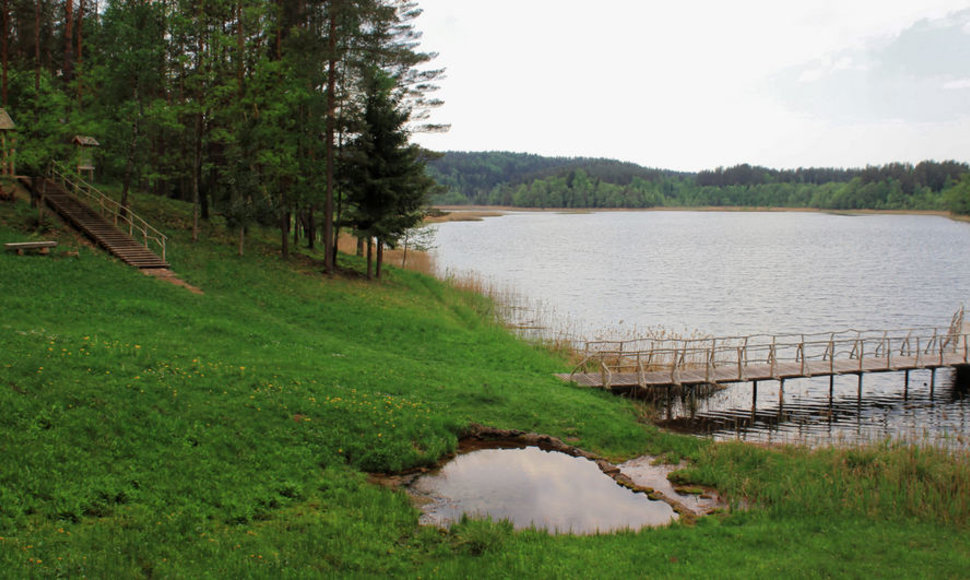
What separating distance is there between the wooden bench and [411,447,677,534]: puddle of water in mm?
19816

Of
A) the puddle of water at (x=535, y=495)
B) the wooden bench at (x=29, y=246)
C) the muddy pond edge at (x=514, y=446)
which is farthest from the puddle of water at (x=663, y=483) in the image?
the wooden bench at (x=29, y=246)

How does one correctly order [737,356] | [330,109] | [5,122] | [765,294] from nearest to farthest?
[737,356] < [5,122] < [330,109] < [765,294]

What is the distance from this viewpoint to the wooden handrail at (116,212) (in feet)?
98.9

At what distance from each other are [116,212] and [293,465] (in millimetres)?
24645

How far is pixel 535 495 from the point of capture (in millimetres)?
14055

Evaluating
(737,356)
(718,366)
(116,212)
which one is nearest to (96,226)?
(116,212)

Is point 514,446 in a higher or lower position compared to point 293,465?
lower

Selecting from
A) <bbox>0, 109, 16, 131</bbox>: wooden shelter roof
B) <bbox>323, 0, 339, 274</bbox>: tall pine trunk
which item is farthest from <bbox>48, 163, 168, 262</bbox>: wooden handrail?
<bbox>323, 0, 339, 274</bbox>: tall pine trunk

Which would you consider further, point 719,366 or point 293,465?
point 719,366

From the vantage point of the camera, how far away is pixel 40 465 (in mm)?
10820

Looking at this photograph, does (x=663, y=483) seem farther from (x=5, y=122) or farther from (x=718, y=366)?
(x=5, y=122)

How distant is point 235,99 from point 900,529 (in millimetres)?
31774

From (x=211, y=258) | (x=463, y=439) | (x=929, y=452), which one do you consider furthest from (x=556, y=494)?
→ (x=211, y=258)

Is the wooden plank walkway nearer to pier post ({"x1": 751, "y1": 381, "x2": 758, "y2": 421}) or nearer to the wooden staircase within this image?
pier post ({"x1": 751, "y1": 381, "x2": 758, "y2": 421})
